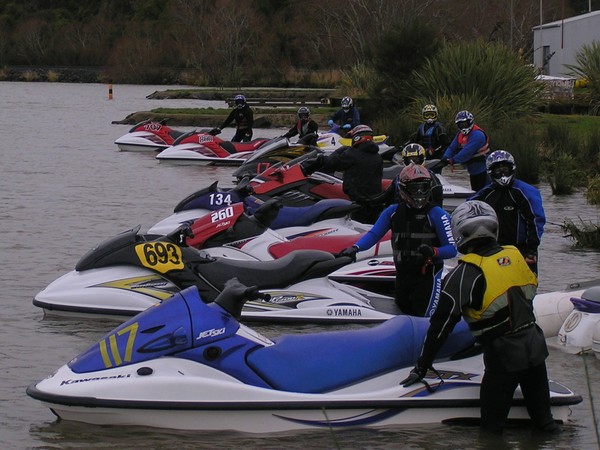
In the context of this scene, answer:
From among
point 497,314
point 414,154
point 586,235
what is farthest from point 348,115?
point 497,314

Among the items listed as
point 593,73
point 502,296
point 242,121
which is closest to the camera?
point 502,296

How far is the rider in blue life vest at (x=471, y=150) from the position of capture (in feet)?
53.6

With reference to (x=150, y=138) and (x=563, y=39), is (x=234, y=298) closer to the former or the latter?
(x=150, y=138)

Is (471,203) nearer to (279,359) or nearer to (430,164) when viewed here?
(279,359)

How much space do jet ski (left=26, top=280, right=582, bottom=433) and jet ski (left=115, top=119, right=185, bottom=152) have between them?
2302 centimetres

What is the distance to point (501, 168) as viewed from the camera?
9898 millimetres

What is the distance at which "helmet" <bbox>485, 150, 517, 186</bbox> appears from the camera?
991cm

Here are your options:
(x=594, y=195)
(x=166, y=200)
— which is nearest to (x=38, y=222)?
(x=166, y=200)

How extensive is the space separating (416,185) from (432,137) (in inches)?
389

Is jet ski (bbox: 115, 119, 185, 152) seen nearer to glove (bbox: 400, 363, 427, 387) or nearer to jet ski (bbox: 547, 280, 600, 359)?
jet ski (bbox: 547, 280, 600, 359)

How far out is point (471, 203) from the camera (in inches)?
281

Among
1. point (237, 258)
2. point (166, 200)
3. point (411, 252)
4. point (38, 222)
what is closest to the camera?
point (411, 252)

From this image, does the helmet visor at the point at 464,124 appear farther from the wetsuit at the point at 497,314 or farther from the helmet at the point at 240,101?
the helmet at the point at 240,101

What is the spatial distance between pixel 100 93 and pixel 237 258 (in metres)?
57.8
